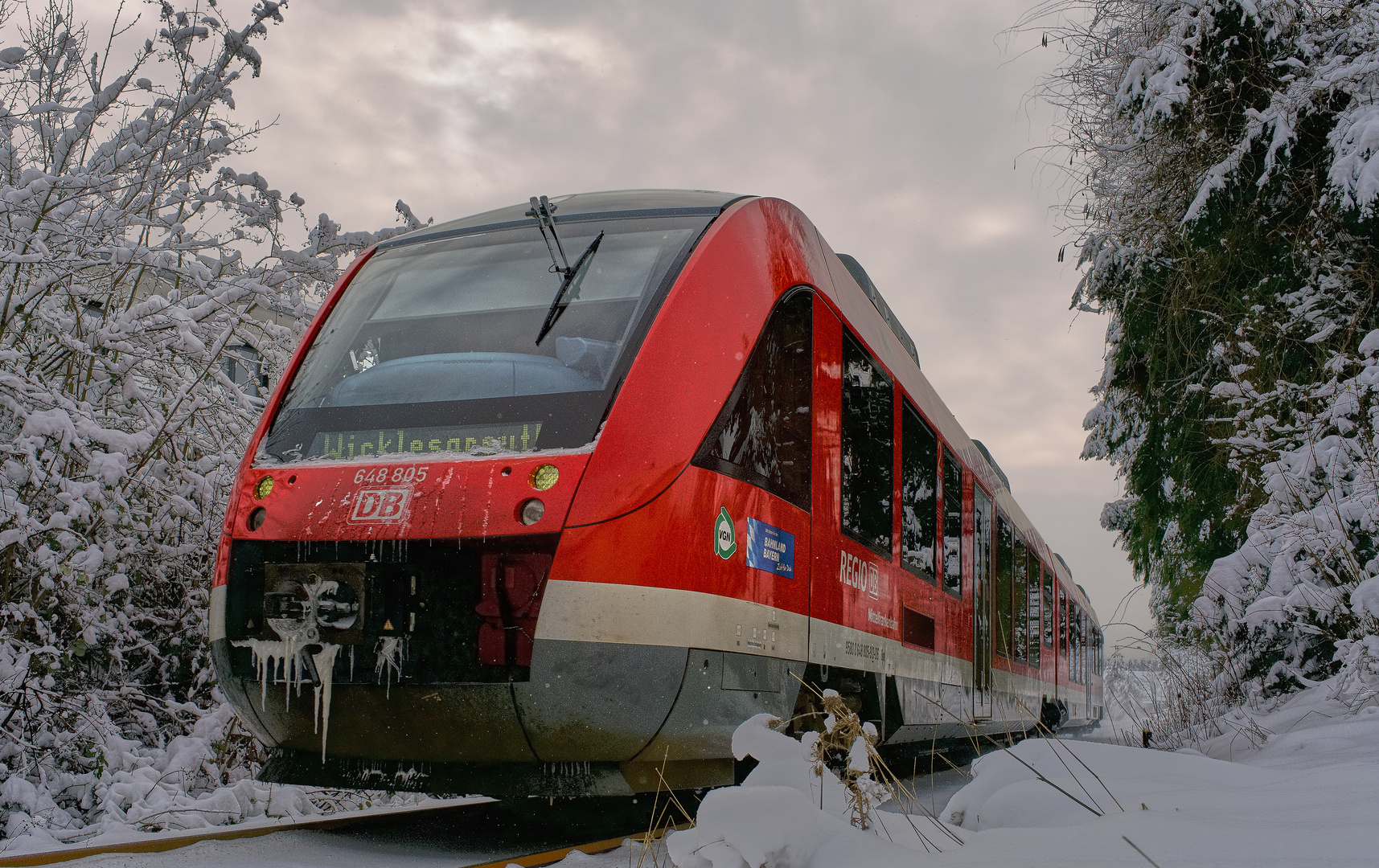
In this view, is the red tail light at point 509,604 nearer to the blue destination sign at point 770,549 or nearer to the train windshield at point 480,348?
the train windshield at point 480,348

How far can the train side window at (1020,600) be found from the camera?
10961 mm

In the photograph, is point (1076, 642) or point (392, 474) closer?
point (392, 474)

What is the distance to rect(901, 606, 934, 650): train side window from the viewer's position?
631 cm

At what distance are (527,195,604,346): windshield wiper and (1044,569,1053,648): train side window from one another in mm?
10291

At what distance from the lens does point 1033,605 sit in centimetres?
1252

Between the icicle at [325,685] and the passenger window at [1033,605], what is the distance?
31.0 feet

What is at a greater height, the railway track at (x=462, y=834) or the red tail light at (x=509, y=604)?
the red tail light at (x=509, y=604)

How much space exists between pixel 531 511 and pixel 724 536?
0.76 m

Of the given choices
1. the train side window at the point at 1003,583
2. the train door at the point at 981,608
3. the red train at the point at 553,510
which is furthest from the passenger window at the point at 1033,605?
the red train at the point at 553,510

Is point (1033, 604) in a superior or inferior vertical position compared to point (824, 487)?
inferior

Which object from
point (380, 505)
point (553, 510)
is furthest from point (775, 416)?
point (380, 505)

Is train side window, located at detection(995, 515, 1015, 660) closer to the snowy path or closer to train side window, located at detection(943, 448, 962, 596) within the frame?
train side window, located at detection(943, 448, 962, 596)

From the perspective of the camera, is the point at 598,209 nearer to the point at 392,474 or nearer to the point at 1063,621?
the point at 392,474

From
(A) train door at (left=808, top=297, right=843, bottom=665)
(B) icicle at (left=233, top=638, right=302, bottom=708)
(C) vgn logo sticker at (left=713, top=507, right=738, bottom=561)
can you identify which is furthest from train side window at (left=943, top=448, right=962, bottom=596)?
(B) icicle at (left=233, top=638, right=302, bottom=708)
